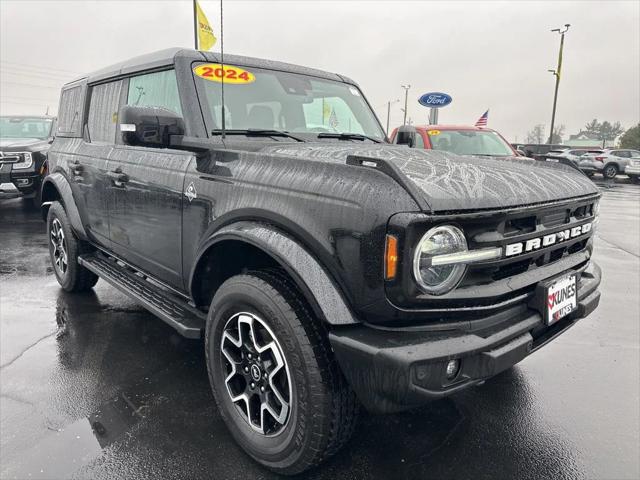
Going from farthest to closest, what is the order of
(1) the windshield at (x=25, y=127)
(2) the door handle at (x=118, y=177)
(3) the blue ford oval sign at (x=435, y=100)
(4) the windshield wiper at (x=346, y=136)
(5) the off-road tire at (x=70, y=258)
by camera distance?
(3) the blue ford oval sign at (x=435, y=100)
(1) the windshield at (x=25, y=127)
(5) the off-road tire at (x=70, y=258)
(2) the door handle at (x=118, y=177)
(4) the windshield wiper at (x=346, y=136)

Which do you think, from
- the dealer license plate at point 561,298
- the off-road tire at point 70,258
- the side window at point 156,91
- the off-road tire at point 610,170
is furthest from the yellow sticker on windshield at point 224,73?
the off-road tire at point 610,170

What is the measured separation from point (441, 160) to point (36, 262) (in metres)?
5.54

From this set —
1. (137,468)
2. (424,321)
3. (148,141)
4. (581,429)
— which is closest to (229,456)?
(137,468)

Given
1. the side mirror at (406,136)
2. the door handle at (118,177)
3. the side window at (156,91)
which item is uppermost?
the side window at (156,91)

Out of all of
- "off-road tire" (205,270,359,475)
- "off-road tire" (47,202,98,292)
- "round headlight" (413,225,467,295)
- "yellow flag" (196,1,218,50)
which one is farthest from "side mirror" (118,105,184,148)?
Result: "yellow flag" (196,1,218,50)

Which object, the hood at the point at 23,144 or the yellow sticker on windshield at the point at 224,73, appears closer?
the yellow sticker on windshield at the point at 224,73

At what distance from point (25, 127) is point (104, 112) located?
8158mm

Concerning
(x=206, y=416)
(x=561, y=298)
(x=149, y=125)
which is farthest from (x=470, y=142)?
(x=206, y=416)

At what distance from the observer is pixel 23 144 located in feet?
28.6

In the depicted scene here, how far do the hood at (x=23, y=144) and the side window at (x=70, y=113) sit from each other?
4.76 m

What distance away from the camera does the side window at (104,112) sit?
3564 millimetres

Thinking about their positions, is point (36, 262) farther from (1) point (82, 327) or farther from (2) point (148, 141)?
(2) point (148, 141)

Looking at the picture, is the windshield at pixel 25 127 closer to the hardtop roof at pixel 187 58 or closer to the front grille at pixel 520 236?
the hardtop roof at pixel 187 58

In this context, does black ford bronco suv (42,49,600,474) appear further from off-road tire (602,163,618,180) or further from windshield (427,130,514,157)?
off-road tire (602,163,618,180)
